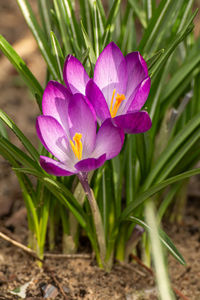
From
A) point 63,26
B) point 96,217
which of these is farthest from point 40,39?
point 96,217

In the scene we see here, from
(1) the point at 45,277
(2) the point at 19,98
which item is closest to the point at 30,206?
(1) the point at 45,277

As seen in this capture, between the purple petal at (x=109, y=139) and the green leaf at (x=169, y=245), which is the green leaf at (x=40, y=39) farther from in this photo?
the green leaf at (x=169, y=245)

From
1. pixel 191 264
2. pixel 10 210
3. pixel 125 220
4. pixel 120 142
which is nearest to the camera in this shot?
pixel 120 142

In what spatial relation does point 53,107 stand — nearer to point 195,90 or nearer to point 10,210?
point 195,90

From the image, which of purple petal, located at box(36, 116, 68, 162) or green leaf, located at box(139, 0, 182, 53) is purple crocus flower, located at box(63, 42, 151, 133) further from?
green leaf, located at box(139, 0, 182, 53)

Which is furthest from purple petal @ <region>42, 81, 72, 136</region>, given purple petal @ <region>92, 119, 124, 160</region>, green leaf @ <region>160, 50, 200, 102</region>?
green leaf @ <region>160, 50, 200, 102</region>

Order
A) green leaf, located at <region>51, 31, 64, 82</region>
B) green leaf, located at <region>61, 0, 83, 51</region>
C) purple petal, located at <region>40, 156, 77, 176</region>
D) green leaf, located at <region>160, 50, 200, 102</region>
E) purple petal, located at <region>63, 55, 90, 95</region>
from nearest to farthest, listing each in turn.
Answer: purple petal, located at <region>40, 156, 77, 176</region> < purple petal, located at <region>63, 55, 90, 95</region> < green leaf, located at <region>51, 31, 64, 82</region> < green leaf, located at <region>61, 0, 83, 51</region> < green leaf, located at <region>160, 50, 200, 102</region>

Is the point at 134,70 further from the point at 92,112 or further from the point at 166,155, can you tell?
the point at 166,155
